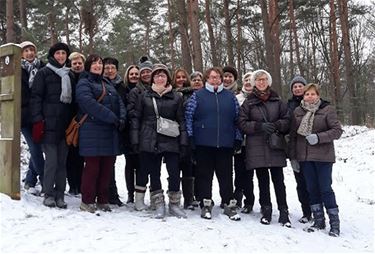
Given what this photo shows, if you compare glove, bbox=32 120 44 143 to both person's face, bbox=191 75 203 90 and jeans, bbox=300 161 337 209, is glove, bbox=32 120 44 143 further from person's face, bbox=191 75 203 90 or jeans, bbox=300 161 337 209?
jeans, bbox=300 161 337 209

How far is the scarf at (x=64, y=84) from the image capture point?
18.2 feet

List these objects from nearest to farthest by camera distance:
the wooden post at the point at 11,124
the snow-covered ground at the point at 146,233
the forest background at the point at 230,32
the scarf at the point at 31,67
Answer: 1. the snow-covered ground at the point at 146,233
2. the wooden post at the point at 11,124
3. the scarf at the point at 31,67
4. the forest background at the point at 230,32

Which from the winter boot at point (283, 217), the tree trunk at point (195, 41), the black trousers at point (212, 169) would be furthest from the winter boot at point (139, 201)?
the tree trunk at point (195, 41)

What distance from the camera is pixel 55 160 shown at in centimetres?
557

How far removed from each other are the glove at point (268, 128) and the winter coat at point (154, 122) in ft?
3.42

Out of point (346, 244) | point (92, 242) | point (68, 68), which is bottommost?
point (346, 244)

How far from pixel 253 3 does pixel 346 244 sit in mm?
19020

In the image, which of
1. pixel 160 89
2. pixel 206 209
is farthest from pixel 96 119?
pixel 206 209

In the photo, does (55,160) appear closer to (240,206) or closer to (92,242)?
(92,242)

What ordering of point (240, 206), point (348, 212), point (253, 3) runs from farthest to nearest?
point (253, 3), point (348, 212), point (240, 206)

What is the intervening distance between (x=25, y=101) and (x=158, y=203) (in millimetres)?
2238

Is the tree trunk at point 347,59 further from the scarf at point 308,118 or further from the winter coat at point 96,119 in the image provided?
the winter coat at point 96,119

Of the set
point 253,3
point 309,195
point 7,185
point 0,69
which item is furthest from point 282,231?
point 253,3

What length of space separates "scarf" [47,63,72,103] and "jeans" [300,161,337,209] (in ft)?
10.7
